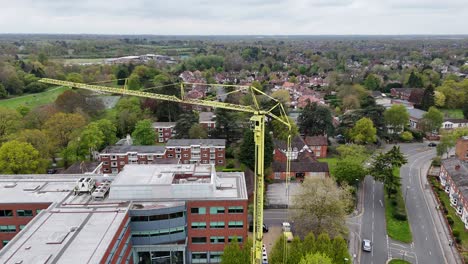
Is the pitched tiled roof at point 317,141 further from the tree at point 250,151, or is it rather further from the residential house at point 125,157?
the residential house at point 125,157

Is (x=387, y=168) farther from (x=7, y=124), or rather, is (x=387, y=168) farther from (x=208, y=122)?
(x=7, y=124)

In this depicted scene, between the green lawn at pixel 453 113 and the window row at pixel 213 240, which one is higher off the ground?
the green lawn at pixel 453 113

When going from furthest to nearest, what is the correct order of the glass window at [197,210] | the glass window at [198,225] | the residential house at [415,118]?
the residential house at [415,118] → the glass window at [198,225] → the glass window at [197,210]

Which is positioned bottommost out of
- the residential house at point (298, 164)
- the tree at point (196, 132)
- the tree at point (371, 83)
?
the residential house at point (298, 164)

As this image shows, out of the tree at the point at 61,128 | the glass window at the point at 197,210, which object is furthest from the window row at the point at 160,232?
the tree at the point at 61,128

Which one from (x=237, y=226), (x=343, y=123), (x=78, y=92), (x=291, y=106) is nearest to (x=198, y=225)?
(x=237, y=226)

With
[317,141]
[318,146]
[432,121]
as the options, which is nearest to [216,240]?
[318,146]
